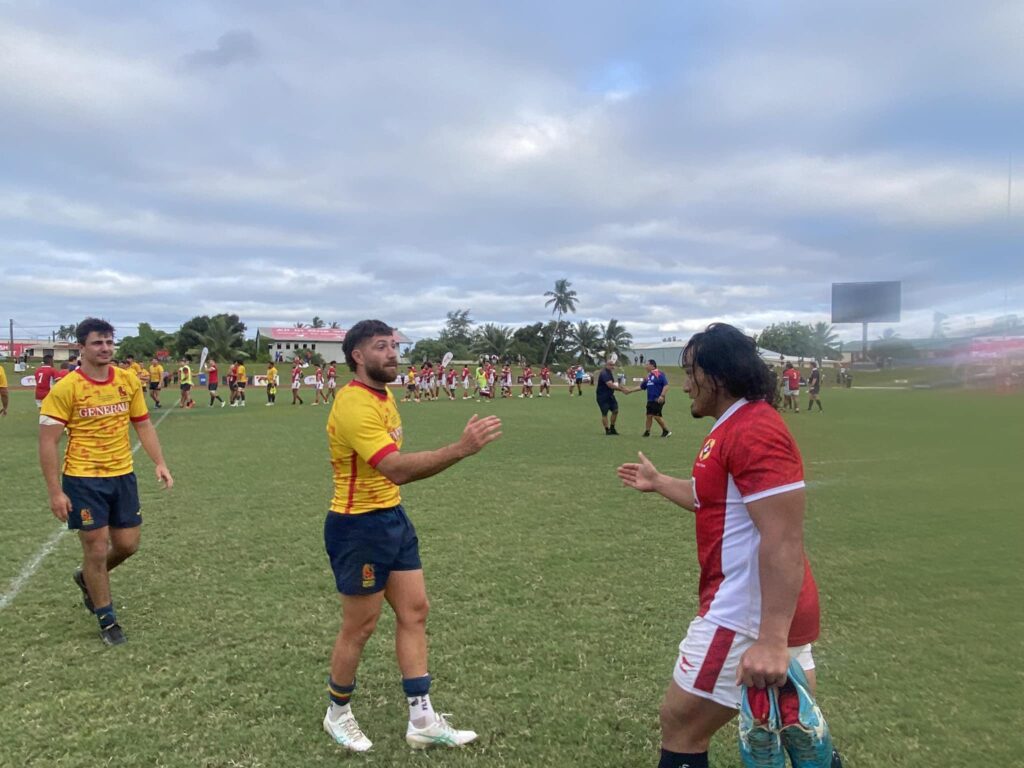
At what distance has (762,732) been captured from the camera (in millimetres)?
1957

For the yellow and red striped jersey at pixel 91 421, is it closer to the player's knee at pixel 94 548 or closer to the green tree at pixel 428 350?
the player's knee at pixel 94 548

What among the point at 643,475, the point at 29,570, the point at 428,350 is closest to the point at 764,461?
the point at 643,475

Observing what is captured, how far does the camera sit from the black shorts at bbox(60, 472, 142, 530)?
4.46m

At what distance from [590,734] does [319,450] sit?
11.2 metres

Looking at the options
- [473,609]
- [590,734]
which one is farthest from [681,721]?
[473,609]

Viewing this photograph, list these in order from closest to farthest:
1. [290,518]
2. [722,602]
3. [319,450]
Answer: [722,602], [290,518], [319,450]

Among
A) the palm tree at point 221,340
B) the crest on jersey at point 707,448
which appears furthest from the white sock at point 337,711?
the palm tree at point 221,340

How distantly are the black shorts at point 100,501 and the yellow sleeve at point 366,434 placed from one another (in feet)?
7.89

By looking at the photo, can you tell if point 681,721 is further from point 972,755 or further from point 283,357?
point 283,357

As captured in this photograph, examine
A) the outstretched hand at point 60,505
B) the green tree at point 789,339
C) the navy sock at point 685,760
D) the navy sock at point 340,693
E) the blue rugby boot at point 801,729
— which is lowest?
the navy sock at point 340,693

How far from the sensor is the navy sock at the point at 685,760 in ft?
7.36

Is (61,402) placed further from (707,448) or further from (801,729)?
(801,729)

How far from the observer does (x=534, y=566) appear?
19.5 ft

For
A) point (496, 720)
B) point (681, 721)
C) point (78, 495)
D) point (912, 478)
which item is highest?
point (912, 478)
